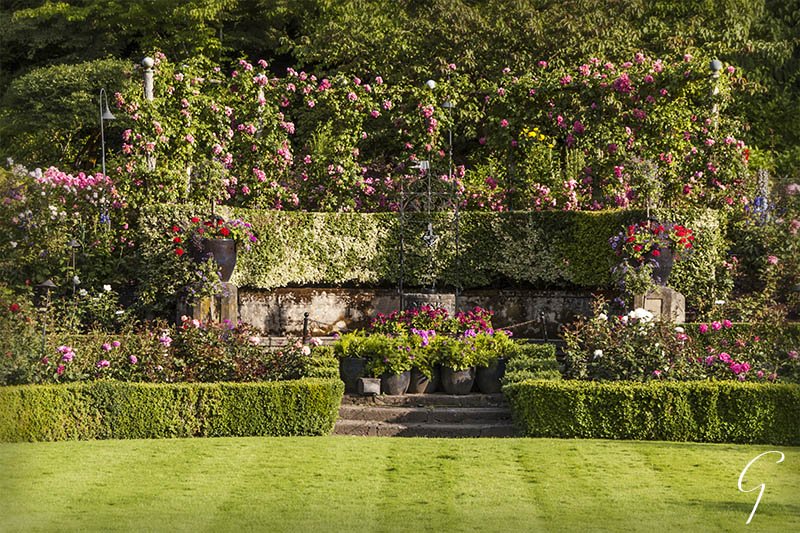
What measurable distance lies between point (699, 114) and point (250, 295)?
750cm

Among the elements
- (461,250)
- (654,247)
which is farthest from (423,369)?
(461,250)

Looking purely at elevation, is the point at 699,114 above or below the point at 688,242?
above

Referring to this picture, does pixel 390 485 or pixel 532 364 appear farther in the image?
pixel 532 364

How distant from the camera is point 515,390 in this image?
1026cm

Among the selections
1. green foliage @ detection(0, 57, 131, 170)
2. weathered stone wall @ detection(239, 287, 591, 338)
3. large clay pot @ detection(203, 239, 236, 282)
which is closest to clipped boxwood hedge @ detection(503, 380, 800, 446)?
weathered stone wall @ detection(239, 287, 591, 338)

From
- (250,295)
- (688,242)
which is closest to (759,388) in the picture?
(688,242)

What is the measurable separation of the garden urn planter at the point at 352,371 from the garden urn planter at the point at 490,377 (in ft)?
3.86

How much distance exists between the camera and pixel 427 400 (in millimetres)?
11250

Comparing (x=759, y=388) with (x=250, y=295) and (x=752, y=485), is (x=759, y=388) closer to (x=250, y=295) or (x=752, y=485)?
(x=752, y=485)

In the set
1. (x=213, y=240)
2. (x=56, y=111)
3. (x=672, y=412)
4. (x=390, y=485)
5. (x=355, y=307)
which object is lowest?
(x=390, y=485)

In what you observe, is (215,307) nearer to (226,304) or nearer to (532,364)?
(226,304)

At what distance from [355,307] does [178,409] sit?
5014 mm

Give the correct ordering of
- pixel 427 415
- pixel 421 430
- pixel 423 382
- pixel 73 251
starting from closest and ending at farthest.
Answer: pixel 421 430 < pixel 427 415 < pixel 423 382 < pixel 73 251

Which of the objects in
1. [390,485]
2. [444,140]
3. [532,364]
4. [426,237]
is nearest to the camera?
[390,485]
